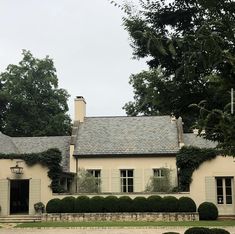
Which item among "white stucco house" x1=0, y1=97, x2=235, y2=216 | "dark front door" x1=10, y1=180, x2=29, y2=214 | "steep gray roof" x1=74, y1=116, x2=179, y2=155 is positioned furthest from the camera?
"steep gray roof" x1=74, y1=116, x2=179, y2=155

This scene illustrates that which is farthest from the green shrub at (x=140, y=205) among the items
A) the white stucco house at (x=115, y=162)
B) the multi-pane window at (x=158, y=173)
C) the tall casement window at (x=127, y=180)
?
the tall casement window at (x=127, y=180)

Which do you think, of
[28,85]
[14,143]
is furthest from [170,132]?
[28,85]

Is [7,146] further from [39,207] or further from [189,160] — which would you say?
[189,160]

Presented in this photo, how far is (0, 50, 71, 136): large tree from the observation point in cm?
5397

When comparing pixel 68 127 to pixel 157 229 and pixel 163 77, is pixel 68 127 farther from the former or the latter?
pixel 163 77

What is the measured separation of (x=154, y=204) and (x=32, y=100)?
1295 inches

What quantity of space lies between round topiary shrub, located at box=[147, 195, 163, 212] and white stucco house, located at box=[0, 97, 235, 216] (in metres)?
1.57

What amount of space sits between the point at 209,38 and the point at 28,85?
5256cm

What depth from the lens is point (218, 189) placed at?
29469 mm

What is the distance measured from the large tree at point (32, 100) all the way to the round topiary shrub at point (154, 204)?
2796cm

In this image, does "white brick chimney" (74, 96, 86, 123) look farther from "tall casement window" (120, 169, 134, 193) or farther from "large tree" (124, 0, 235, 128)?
"large tree" (124, 0, 235, 128)

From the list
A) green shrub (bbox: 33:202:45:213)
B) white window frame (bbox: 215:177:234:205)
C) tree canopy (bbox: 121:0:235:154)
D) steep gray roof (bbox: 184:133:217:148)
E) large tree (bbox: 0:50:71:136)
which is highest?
large tree (bbox: 0:50:71:136)

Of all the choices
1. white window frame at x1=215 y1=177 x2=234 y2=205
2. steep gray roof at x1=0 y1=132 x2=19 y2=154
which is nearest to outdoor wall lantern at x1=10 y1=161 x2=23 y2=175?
steep gray roof at x1=0 y1=132 x2=19 y2=154

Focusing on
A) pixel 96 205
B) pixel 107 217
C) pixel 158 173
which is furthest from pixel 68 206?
pixel 158 173
